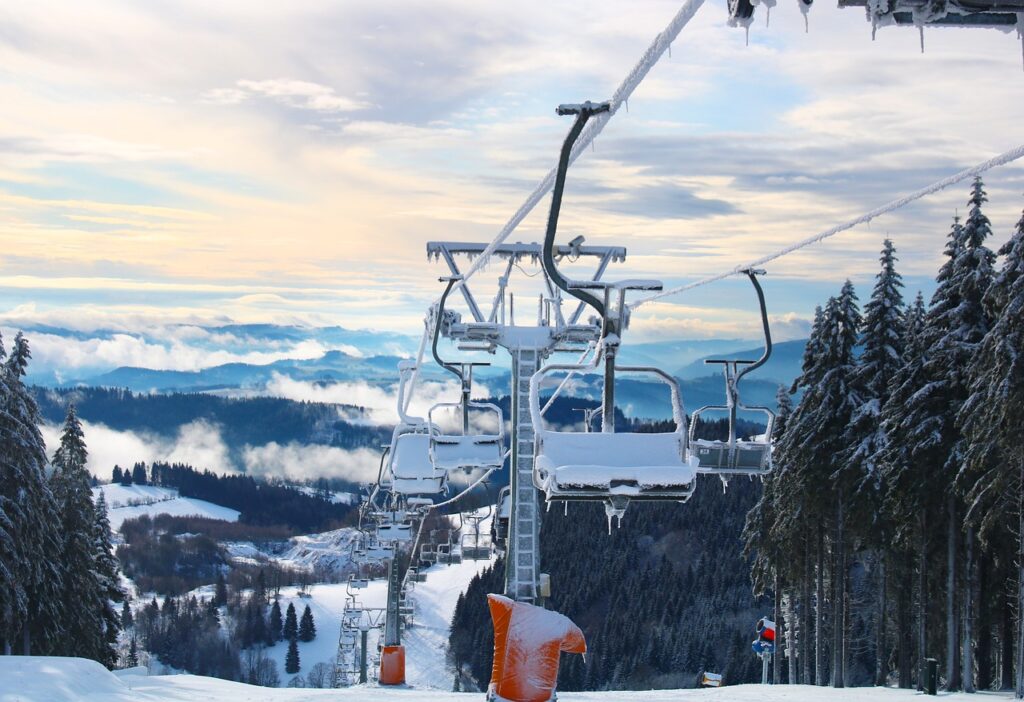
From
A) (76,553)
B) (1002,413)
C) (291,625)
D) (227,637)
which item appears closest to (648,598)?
(76,553)

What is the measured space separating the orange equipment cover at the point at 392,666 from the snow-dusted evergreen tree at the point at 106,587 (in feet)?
44.8

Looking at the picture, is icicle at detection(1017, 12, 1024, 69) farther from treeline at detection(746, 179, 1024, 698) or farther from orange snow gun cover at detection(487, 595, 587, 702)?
treeline at detection(746, 179, 1024, 698)

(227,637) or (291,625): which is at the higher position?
(291,625)

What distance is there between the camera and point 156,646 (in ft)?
473

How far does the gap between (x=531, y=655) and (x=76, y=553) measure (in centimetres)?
2718

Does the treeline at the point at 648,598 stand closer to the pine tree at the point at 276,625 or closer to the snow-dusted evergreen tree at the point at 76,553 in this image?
the snow-dusted evergreen tree at the point at 76,553

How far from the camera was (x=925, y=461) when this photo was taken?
91.9ft

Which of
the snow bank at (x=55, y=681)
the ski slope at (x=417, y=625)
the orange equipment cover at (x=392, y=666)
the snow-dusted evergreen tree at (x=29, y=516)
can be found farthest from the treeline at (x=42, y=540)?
the ski slope at (x=417, y=625)

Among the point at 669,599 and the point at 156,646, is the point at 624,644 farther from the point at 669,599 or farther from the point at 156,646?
the point at 156,646

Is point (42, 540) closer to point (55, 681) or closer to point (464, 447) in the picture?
point (55, 681)

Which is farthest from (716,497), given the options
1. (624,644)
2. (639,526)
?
(624,644)

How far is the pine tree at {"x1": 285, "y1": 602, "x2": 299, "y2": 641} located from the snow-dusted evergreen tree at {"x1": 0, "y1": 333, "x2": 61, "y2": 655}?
117m

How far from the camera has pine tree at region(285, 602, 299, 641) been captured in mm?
148087

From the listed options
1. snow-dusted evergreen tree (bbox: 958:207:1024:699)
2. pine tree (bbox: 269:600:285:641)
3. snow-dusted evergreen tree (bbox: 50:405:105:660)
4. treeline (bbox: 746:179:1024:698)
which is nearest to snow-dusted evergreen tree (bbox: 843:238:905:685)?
treeline (bbox: 746:179:1024:698)
